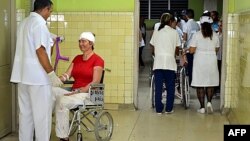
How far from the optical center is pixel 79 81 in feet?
17.5

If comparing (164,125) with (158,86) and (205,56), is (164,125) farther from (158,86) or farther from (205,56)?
(205,56)

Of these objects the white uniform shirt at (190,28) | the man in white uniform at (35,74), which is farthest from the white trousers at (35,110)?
the white uniform shirt at (190,28)

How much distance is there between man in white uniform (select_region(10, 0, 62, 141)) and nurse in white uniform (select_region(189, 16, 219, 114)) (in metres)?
3.08

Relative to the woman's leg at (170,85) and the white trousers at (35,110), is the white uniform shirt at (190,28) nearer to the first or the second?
the woman's leg at (170,85)

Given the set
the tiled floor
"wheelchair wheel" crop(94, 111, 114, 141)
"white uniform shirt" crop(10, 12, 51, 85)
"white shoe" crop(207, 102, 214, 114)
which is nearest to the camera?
"white uniform shirt" crop(10, 12, 51, 85)

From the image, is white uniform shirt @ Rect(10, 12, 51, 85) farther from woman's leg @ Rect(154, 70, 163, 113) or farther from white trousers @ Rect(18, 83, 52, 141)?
woman's leg @ Rect(154, 70, 163, 113)

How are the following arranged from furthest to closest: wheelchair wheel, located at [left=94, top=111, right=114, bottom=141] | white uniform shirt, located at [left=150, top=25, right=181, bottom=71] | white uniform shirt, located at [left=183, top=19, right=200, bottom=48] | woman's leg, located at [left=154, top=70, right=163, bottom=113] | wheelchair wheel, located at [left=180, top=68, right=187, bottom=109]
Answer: white uniform shirt, located at [left=183, top=19, right=200, bottom=48] < wheelchair wheel, located at [left=180, top=68, right=187, bottom=109] < woman's leg, located at [left=154, top=70, right=163, bottom=113] < white uniform shirt, located at [left=150, top=25, right=181, bottom=71] < wheelchair wheel, located at [left=94, top=111, right=114, bottom=141]

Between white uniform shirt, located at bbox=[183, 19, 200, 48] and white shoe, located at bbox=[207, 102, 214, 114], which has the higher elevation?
white uniform shirt, located at bbox=[183, 19, 200, 48]

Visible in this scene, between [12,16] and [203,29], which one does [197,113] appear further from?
[12,16]

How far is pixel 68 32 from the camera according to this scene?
7703 mm

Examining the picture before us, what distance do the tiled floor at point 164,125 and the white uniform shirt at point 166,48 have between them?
2.52 feet

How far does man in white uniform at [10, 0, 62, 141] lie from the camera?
4.64 m

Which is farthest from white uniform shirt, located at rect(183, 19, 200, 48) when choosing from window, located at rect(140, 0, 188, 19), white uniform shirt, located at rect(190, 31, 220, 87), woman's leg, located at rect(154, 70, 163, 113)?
window, located at rect(140, 0, 188, 19)

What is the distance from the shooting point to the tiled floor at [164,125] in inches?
229
